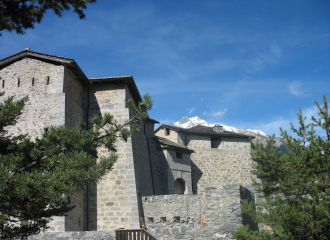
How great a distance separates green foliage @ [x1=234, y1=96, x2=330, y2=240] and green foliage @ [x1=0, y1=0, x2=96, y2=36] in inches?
271

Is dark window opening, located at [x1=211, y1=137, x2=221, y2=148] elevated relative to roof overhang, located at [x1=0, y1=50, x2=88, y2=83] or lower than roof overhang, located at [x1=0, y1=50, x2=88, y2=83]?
lower

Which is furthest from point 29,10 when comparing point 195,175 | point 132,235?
point 195,175

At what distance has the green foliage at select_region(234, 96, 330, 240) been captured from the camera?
7.75 metres

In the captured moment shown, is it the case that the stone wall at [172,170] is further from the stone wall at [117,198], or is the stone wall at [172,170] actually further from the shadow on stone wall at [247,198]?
Answer: the shadow on stone wall at [247,198]

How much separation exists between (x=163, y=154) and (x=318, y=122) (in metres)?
11.2

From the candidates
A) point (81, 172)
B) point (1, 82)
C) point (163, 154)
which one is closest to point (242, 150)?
point (163, 154)

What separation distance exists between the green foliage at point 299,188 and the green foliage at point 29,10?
6.89 meters

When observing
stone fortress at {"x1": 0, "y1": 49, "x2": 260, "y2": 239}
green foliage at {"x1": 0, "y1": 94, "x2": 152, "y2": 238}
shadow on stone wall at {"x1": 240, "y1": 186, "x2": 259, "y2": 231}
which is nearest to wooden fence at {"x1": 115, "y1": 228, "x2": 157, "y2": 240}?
green foliage at {"x1": 0, "y1": 94, "x2": 152, "y2": 238}

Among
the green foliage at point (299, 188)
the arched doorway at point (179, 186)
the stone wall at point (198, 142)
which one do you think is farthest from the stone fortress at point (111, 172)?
the stone wall at point (198, 142)

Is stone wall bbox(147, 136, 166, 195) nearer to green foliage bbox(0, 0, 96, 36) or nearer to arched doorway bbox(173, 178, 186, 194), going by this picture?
arched doorway bbox(173, 178, 186, 194)

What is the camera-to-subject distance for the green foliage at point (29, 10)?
7992 millimetres

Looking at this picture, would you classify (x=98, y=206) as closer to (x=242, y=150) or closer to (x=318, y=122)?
(x=318, y=122)

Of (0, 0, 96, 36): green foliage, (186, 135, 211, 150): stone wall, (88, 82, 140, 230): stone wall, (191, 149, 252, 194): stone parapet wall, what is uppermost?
(0, 0, 96, 36): green foliage

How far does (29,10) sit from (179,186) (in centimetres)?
1447
